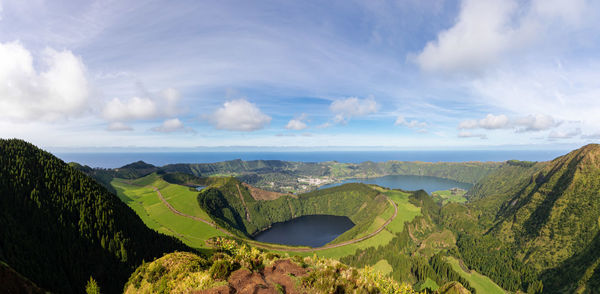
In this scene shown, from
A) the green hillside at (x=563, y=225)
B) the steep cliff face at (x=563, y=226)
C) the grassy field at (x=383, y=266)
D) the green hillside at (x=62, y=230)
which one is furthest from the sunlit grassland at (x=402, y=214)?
the green hillside at (x=62, y=230)

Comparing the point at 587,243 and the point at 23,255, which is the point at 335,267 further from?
the point at 587,243

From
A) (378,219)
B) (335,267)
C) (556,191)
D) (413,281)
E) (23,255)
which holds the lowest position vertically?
(413,281)

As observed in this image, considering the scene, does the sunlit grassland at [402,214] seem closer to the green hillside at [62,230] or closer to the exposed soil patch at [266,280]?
the green hillside at [62,230]

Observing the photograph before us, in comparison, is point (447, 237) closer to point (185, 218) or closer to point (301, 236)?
point (301, 236)

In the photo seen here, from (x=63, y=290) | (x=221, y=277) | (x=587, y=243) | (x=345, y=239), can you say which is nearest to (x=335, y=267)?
(x=221, y=277)

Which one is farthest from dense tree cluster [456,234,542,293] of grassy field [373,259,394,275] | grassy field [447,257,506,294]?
grassy field [373,259,394,275]

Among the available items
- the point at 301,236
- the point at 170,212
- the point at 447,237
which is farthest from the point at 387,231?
the point at 170,212

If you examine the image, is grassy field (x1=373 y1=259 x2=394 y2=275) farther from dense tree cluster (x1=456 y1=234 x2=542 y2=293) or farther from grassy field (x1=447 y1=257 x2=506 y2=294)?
dense tree cluster (x1=456 y1=234 x2=542 y2=293)
